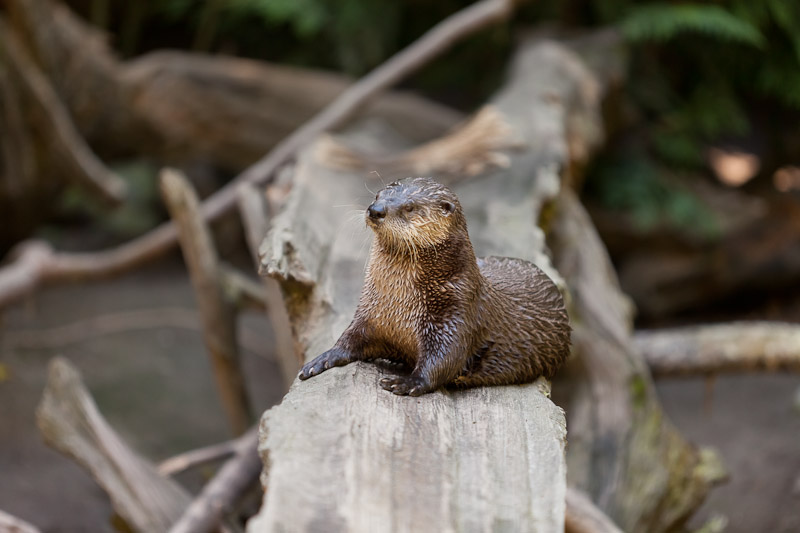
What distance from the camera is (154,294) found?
6508mm

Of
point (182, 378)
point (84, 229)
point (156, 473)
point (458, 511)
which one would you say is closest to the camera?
point (458, 511)

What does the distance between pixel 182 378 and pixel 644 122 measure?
3.86 m

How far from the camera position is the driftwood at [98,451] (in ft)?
9.58

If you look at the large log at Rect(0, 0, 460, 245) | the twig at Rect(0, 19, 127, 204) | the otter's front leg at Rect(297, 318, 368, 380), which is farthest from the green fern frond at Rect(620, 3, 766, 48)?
the otter's front leg at Rect(297, 318, 368, 380)

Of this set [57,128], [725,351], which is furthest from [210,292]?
[725,351]

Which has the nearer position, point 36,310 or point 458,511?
point 458,511

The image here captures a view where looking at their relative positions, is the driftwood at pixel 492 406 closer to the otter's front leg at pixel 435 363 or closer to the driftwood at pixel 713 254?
the otter's front leg at pixel 435 363

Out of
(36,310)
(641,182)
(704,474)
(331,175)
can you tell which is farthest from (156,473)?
(641,182)

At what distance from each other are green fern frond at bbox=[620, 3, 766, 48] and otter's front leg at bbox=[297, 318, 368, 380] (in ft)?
13.2

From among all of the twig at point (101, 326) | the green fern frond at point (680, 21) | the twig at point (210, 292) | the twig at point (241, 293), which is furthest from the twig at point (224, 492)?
the green fern frond at point (680, 21)

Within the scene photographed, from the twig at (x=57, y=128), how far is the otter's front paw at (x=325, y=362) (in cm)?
322

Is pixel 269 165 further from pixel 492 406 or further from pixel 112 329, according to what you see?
pixel 492 406

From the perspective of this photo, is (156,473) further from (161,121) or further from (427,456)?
(161,121)

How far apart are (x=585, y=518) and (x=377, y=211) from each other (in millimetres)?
1270
